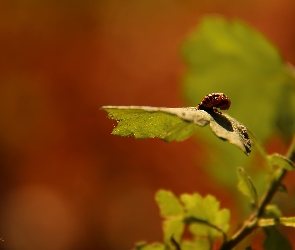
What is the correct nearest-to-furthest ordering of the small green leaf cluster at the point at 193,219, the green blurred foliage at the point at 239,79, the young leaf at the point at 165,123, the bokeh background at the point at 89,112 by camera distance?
the young leaf at the point at 165,123
the small green leaf cluster at the point at 193,219
the green blurred foliage at the point at 239,79
the bokeh background at the point at 89,112

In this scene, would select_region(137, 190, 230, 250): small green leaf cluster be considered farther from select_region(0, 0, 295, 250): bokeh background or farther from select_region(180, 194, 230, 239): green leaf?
select_region(0, 0, 295, 250): bokeh background

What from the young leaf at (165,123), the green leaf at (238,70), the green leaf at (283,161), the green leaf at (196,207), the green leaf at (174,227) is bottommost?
the green leaf at (174,227)

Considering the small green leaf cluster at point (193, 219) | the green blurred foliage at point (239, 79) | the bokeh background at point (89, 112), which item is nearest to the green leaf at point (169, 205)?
the small green leaf cluster at point (193, 219)

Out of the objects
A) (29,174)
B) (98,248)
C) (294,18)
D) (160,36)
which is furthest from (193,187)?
(294,18)

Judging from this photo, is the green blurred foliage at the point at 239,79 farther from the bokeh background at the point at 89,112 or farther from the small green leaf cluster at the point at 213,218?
the bokeh background at the point at 89,112

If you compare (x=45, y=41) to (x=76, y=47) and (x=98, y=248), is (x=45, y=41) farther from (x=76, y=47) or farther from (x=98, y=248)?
(x=98, y=248)

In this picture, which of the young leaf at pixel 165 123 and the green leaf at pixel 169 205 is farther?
the green leaf at pixel 169 205
